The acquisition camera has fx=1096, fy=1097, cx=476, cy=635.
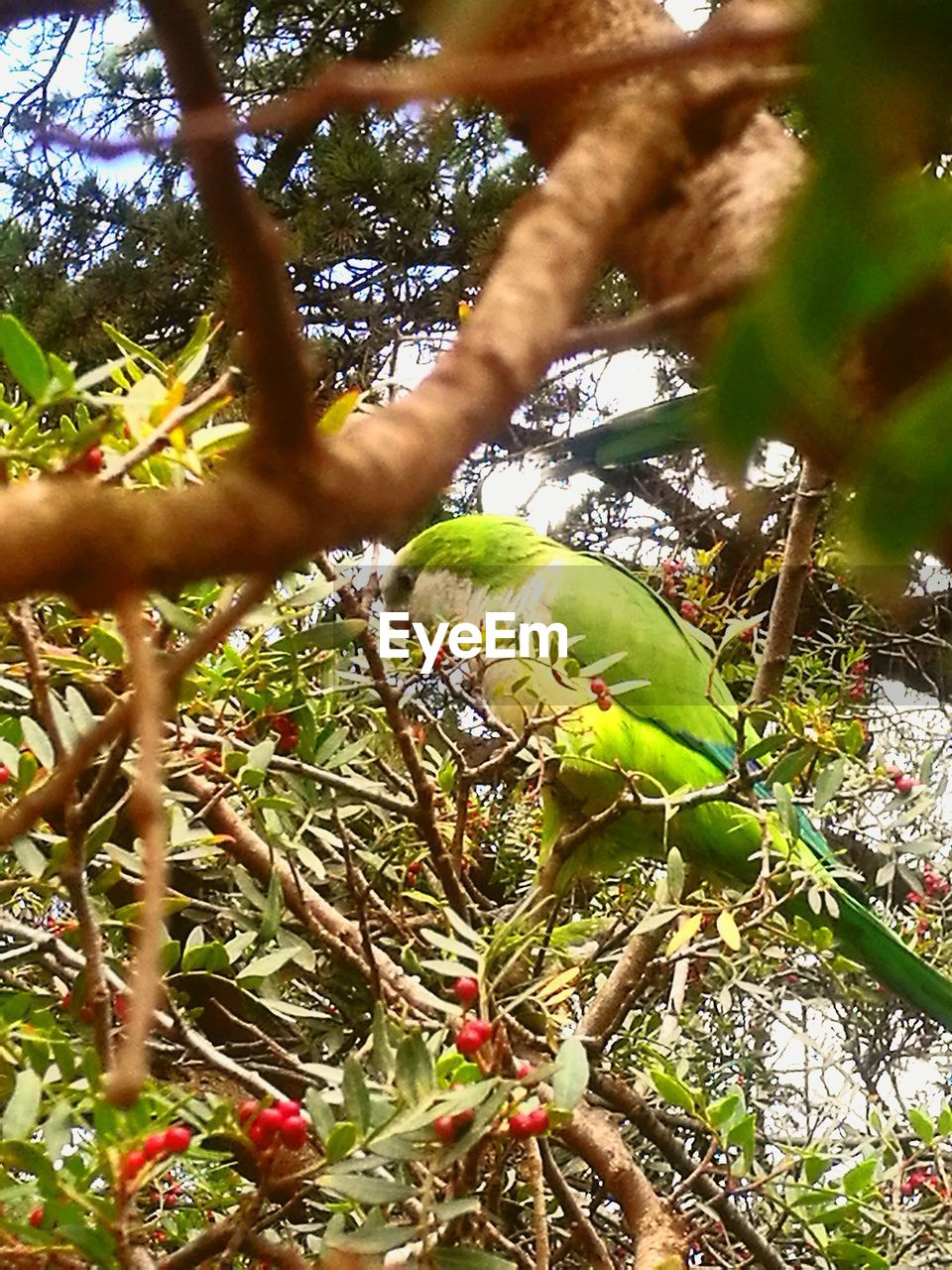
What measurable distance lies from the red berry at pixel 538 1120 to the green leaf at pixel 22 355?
0.31m

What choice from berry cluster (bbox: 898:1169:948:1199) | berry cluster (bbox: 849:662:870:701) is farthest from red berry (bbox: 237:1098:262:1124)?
berry cluster (bbox: 849:662:870:701)

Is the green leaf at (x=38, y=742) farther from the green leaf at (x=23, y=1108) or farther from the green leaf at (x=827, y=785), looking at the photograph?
the green leaf at (x=827, y=785)

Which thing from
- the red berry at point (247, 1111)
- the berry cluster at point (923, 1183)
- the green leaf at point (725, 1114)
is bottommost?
the berry cluster at point (923, 1183)

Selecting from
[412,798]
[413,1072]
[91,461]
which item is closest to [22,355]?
[91,461]

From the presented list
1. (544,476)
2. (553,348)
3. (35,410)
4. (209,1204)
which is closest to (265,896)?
(209,1204)

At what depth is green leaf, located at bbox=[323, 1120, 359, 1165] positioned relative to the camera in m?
0.36

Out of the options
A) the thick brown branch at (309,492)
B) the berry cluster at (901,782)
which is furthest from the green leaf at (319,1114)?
the berry cluster at (901,782)

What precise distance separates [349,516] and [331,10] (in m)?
1.02

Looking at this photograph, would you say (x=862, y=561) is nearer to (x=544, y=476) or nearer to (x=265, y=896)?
(x=265, y=896)

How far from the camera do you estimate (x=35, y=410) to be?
42 cm

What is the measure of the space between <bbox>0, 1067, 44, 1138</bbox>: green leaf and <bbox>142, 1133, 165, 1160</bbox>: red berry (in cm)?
4

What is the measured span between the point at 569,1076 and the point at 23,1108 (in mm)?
193

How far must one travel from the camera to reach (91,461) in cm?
43

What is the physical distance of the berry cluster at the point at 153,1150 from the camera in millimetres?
347
